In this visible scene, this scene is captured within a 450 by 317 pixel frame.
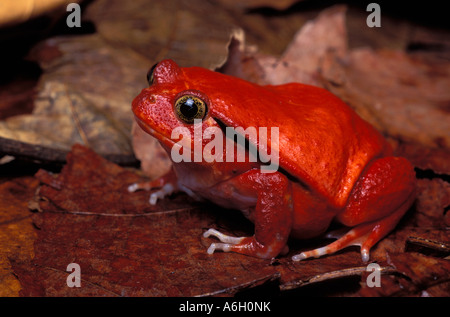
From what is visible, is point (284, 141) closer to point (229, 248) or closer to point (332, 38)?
point (229, 248)

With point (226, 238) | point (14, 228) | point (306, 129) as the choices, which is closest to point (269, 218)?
point (226, 238)

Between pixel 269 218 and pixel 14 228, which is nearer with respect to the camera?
pixel 269 218

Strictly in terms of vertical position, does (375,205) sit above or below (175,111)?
below

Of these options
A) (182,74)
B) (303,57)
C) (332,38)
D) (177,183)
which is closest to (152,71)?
(182,74)

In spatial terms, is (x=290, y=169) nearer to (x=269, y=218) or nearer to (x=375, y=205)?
(x=269, y=218)

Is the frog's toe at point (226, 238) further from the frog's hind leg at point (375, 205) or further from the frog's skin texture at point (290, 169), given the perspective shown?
the frog's hind leg at point (375, 205)

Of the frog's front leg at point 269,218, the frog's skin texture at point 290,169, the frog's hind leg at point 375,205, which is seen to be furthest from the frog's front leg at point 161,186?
the frog's hind leg at point 375,205
